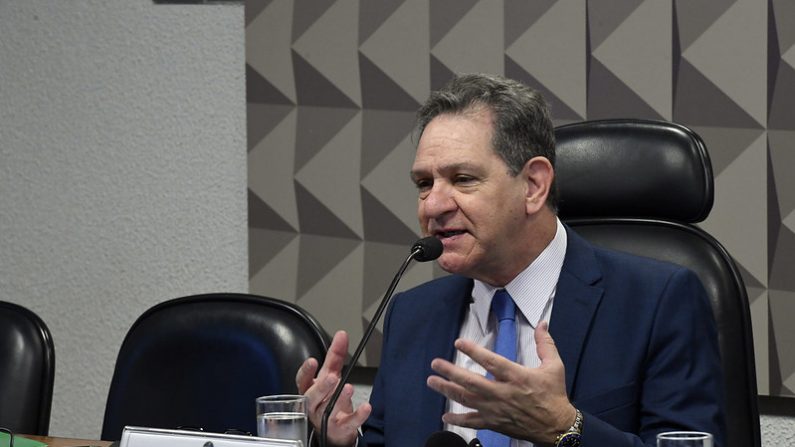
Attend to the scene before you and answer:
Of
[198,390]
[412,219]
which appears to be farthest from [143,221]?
[198,390]

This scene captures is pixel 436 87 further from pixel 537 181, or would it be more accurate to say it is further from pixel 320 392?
pixel 320 392

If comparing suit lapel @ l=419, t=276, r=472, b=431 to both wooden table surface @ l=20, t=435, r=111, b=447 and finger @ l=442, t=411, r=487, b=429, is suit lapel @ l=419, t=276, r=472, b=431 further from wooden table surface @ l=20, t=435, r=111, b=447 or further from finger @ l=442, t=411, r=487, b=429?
wooden table surface @ l=20, t=435, r=111, b=447

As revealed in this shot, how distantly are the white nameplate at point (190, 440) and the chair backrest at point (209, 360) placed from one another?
1.81ft

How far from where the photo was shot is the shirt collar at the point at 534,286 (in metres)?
1.77

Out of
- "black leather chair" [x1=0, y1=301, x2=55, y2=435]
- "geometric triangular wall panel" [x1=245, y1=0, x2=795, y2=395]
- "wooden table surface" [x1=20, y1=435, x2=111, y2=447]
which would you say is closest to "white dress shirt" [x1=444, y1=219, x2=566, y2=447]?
"wooden table surface" [x1=20, y1=435, x2=111, y2=447]

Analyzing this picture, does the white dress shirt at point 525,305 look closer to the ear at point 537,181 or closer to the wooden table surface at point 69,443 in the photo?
the ear at point 537,181

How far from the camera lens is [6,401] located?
2.16m

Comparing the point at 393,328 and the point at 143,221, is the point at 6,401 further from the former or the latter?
the point at 143,221

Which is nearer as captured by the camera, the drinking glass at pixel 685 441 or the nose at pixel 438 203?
the drinking glass at pixel 685 441

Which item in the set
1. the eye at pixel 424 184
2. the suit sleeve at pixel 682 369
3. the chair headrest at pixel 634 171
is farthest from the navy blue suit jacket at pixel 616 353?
the eye at pixel 424 184

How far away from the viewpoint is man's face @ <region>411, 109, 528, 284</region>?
1.72 metres

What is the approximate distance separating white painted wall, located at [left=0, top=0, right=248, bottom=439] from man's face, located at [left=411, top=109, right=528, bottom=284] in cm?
134

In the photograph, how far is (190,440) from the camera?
4.12 feet

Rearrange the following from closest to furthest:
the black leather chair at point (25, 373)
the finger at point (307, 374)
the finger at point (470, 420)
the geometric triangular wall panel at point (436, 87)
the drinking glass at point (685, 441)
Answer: the drinking glass at point (685, 441) < the finger at point (470, 420) < the finger at point (307, 374) < the black leather chair at point (25, 373) < the geometric triangular wall panel at point (436, 87)
